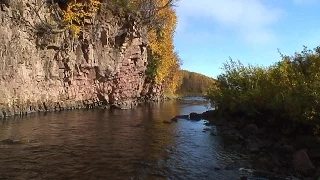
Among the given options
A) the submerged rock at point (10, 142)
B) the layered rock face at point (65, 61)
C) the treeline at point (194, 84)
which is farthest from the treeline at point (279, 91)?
the treeline at point (194, 84)

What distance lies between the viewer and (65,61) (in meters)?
38.0

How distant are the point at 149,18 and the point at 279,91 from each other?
1263 inches

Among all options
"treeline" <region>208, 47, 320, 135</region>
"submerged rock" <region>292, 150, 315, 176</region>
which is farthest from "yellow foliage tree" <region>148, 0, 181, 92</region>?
"submerged rock" <region>292, 150, 315, 176</region>

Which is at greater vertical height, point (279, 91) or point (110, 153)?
point (279, 91)

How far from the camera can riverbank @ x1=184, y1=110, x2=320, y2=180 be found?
12844mm

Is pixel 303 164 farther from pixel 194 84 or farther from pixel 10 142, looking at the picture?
pixel 194 84

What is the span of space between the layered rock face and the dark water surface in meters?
8.77

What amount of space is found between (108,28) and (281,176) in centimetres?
3403

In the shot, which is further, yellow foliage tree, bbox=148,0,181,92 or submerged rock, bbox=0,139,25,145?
yellow foliage tree, bbox=148,0,181,92

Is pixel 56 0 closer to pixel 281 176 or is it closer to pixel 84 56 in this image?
pixel 84 56

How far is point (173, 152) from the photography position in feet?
52.6

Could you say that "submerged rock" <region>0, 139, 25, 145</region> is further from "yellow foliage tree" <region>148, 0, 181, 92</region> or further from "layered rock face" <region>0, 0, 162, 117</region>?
"yellow foliage tree" <region>148, 0, 181, 92</region>

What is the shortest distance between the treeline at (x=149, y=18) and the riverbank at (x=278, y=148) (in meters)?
22.2

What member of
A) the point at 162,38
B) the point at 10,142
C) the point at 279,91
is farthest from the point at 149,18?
the point at 10,142
